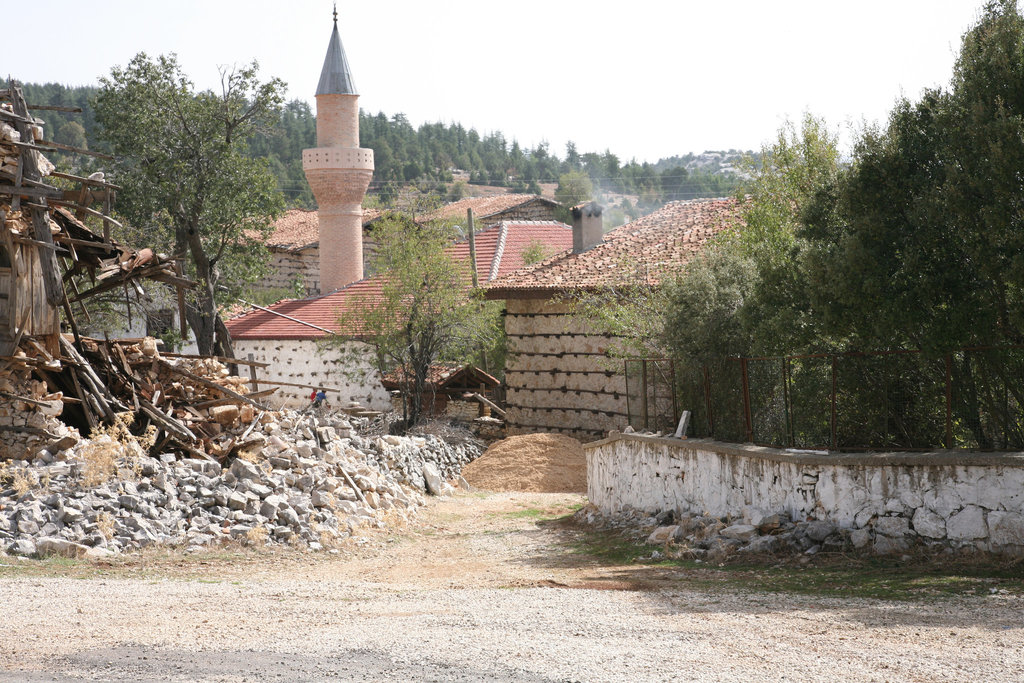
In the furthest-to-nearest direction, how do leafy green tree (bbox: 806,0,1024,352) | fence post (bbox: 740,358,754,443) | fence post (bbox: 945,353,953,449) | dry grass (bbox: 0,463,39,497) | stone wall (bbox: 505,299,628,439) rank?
stone wall (bbox: 505,299,628,439) < fence post (bbox: 740,358,754,443) < dry grass (bbox: 0,463,39,497) < fence post (bbox: 945,353,953,449) < leafy green tree (bbox: 806,0,1024,352)

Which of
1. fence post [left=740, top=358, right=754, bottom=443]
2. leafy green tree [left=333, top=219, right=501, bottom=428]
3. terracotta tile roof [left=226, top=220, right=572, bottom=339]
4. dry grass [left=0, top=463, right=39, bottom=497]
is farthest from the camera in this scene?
terracotta tile roof [left=226, top=220, right=572, bottom=339]

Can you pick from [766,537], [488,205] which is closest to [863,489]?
[766,537]

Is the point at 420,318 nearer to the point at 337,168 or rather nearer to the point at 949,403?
the point at 337,168

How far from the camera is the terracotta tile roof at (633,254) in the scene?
19734 millimetres

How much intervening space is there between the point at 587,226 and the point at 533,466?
7865 mm

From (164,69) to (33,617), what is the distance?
22439mm

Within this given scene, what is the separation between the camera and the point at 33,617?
735 centimetres

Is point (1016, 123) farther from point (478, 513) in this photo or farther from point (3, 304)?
point (3, 304)

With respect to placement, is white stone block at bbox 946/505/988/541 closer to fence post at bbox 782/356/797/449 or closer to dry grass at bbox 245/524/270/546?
fence post at bbox 782/356/797/449

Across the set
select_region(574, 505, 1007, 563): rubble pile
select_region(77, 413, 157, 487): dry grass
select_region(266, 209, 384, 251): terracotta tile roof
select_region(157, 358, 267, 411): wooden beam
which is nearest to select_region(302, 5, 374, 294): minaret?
select_region(266, 209, 384, 251): terracotta tile roof

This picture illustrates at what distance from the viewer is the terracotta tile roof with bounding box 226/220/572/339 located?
95.7ft

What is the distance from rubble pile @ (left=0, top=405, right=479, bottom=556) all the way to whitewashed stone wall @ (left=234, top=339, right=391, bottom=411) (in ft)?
39.4

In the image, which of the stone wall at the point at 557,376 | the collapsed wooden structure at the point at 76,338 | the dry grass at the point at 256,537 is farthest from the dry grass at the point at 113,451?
the stone wall at the point at 557,376

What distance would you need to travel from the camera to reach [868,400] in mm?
10219
